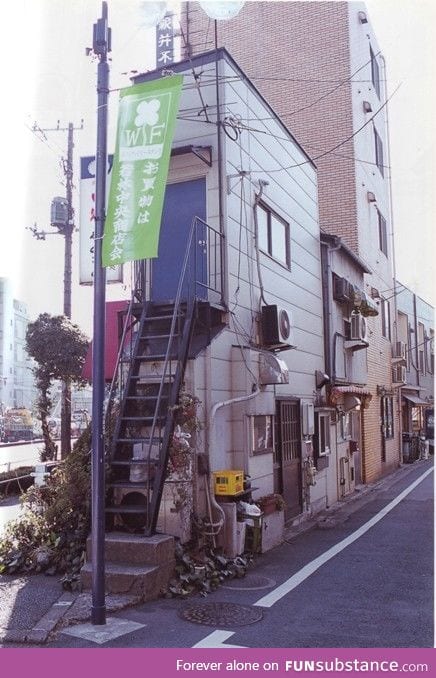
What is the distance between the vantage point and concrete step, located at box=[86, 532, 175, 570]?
6562 millimetres

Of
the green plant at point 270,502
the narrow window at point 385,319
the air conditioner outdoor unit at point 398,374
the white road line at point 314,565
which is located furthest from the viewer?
the air conditioner outdoor unit at point 398,374

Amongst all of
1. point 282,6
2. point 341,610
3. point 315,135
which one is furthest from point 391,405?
point 341,610

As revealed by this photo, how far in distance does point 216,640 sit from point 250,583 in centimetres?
209

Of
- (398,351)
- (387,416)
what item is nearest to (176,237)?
(387,416)

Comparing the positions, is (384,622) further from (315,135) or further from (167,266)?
(315,135)

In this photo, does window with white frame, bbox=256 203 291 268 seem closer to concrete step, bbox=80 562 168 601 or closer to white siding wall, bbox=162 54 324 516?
white siding wall, bbox=162 54 324 516

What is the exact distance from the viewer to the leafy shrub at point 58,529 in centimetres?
724

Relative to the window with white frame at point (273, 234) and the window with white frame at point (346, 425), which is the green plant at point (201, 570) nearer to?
the window with white frame at point (273, 234)

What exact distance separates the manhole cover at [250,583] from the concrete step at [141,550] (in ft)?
2.82

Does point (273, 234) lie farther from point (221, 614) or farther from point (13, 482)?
point (13, 482)

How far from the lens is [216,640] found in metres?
5.30

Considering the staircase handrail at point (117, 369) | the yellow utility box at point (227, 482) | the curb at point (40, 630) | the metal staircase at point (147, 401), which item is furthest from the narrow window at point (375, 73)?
the curb at point (40, 630)

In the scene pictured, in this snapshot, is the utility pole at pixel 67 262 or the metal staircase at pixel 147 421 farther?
the utility pole at pixel 67 262

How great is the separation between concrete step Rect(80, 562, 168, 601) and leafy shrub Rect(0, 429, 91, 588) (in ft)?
1.84
